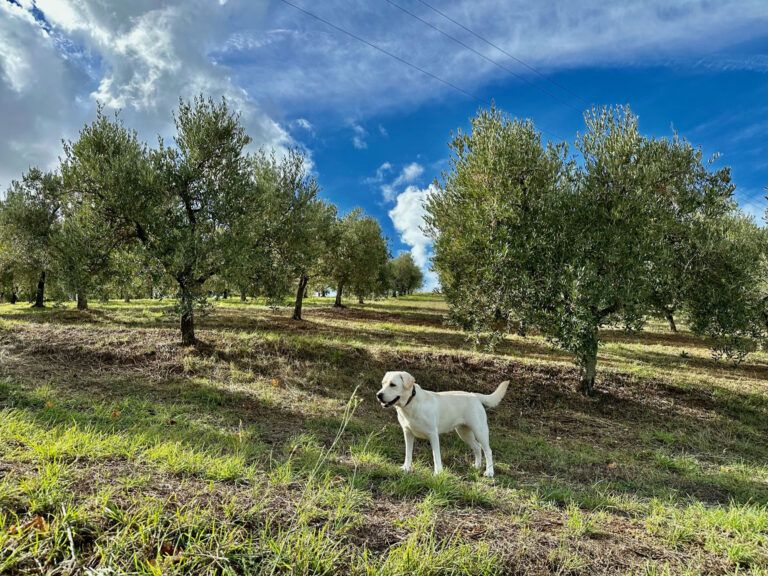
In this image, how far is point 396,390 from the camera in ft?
21.3

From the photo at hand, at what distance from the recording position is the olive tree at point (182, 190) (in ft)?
45.4

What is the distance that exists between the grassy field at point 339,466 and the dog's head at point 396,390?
0.96m

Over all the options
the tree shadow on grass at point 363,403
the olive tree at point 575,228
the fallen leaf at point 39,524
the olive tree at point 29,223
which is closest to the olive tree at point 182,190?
the tree shadow on grass at point 363,403

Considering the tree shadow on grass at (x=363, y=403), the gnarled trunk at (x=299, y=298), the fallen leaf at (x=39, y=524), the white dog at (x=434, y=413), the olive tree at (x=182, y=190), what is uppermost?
the olive tree at (x=182, y=190)

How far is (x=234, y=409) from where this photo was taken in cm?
1010

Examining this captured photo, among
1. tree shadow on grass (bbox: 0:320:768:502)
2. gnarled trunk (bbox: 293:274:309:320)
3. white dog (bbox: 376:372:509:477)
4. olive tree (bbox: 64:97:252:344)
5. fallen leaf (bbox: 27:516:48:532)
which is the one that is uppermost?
olive tree (bbox: 64:97:252:344)

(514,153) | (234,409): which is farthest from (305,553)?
(514,153)

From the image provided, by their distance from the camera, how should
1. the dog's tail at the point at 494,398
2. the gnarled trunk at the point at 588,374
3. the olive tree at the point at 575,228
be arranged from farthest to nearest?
1. the gnarled trunk at the point at 588,374
2. the olive tree at the point at 575,228
3. the dog's tail at the point at 494,398

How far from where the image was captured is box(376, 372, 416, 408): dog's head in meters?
6.40

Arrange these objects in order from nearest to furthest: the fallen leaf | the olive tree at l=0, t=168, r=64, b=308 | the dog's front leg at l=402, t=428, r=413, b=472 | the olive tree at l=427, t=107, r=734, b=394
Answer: the fallen leaf < the dog's front leg at l=402, t=428, r=413, b=472 < the olive tree at l=427, t=107, r=734, b=394 < the olive tree at l=0, t=168, r=64, b=308

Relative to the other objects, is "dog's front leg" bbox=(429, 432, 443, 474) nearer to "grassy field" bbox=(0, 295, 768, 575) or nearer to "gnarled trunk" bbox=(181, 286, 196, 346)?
"grassy field" bbox=(0, 295, 768, 575)

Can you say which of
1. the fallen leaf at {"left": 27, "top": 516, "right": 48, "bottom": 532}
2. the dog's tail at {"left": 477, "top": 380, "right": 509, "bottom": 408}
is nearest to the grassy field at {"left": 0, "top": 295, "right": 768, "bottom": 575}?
the fallen leaf at {"left": 27, "top": 516, "right": 48, "bottom": 532}

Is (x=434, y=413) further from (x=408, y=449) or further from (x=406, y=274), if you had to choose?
(x=406, y=274)

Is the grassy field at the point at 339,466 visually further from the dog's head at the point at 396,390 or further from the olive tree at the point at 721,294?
the olive tree at the point at 721,294
